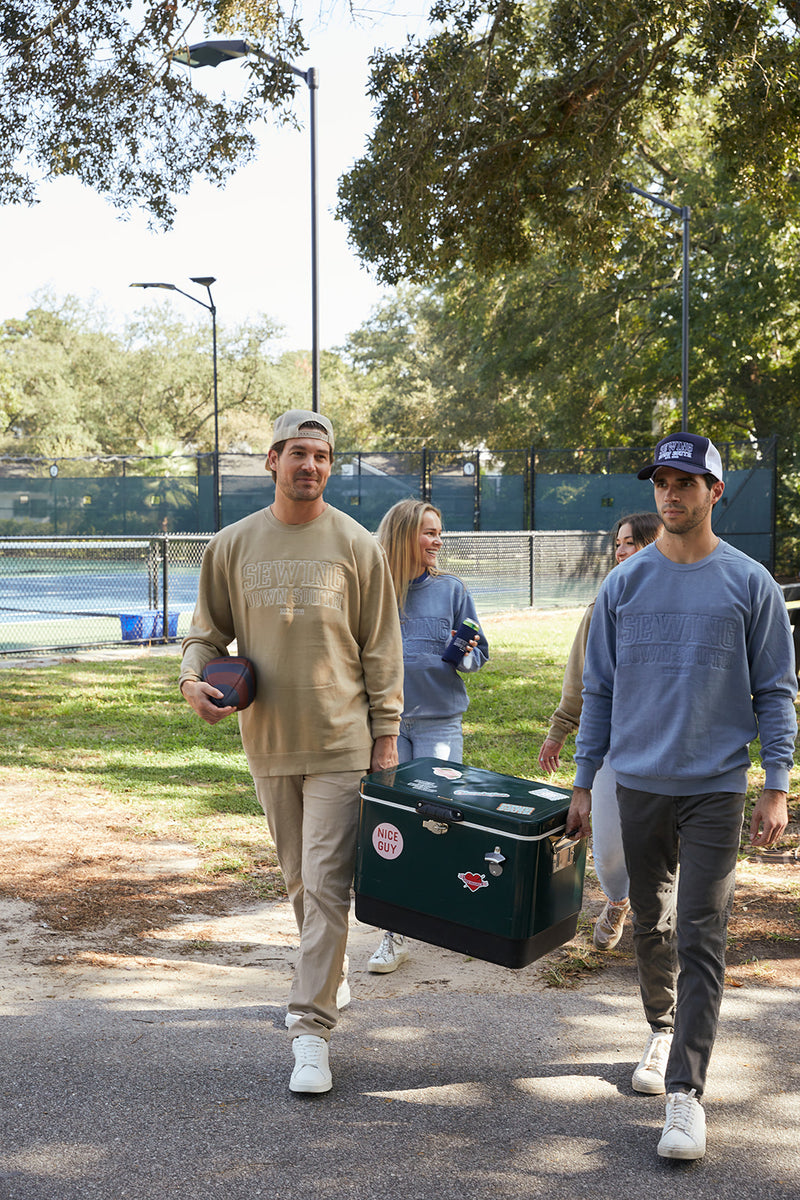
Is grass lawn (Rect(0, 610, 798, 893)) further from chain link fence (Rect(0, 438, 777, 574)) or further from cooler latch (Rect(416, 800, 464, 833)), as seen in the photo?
chain link fence (Rect(0, 438, 777, 574))

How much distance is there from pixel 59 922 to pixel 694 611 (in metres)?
3.44

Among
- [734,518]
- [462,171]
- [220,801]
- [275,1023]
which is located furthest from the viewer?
[734,518]

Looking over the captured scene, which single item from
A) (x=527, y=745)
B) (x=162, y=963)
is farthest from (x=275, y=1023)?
(x=527, y=745)

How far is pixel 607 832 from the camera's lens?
4.50 meters

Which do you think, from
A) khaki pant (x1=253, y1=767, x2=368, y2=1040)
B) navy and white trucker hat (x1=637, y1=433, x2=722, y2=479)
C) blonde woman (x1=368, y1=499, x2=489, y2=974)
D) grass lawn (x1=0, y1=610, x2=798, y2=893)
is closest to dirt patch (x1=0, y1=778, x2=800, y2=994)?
grass lawn (x1=0, y1=610, x2=798, y2=893)

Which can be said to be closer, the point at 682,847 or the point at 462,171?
the point at 682,847

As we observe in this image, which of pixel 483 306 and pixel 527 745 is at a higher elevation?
pixel 483 306

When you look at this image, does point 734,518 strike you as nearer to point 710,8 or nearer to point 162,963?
point 710,8

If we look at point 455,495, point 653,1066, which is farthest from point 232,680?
point 455,495

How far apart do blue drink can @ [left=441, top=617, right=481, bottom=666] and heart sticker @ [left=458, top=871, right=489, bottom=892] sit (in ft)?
4.46

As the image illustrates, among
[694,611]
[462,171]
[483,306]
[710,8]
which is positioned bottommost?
[694,611]

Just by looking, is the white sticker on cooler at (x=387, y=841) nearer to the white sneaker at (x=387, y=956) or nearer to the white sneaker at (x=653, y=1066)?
the white sneaker at (x=653, y=1066)

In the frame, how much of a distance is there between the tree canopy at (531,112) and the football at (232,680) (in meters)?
7.02

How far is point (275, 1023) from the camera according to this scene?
4199mm
